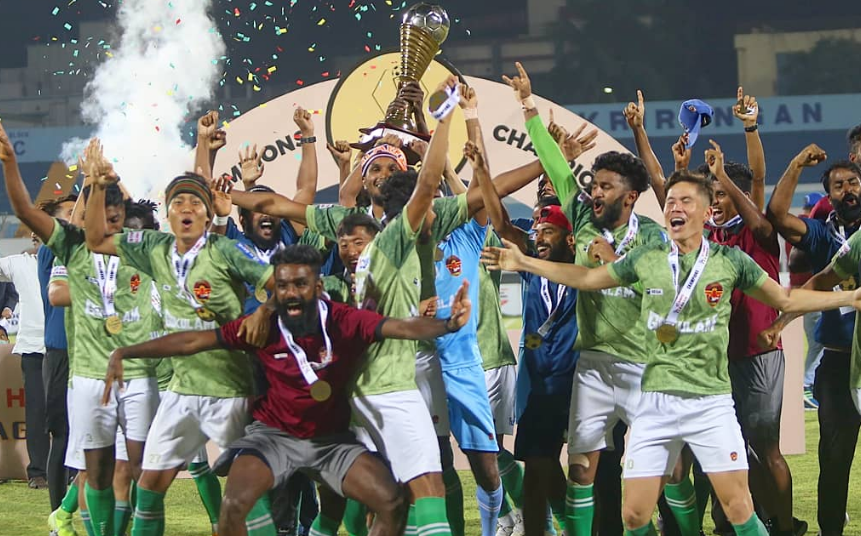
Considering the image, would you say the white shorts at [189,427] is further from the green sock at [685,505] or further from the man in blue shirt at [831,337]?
the man in blue shirt at [831,337]

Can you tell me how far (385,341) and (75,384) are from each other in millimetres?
1632

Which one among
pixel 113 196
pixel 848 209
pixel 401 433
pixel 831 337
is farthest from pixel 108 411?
pixel 848 209

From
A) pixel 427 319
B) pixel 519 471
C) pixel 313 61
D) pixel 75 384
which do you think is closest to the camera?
pixel 427 319

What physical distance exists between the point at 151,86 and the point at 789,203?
14.3 metres

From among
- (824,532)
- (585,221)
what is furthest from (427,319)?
(824,532)

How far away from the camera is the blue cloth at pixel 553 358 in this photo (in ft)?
18.2

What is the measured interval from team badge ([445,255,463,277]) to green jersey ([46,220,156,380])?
1.31 m

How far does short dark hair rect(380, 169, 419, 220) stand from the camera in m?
5.24

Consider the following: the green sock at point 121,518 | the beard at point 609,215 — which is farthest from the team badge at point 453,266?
the green sock at point 121,518

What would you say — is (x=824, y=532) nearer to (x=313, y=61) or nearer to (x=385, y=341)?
(x=385, y=341)

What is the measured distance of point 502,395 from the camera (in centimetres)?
629

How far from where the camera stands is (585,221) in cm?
529

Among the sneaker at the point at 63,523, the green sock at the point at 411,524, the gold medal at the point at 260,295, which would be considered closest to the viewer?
the green sock at the point at 411,524

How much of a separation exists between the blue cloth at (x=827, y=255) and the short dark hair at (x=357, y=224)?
1951mm
